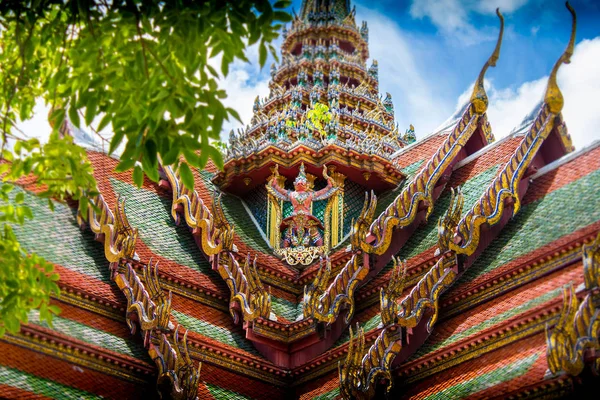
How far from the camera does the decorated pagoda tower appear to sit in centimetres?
1381

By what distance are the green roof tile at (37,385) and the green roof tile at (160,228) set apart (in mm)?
3789

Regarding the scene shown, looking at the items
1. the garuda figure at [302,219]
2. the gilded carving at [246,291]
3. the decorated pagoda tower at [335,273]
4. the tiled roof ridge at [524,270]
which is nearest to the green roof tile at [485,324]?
the decorated pagoda tower at [335,273]

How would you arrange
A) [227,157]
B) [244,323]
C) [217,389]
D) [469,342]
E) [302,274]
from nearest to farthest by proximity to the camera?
[469,342] → [217,389] → [244,323] → [302,274] → [227,157]

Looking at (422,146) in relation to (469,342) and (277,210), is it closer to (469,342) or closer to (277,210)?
(277,210)

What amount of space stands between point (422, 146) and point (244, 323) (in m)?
5.74

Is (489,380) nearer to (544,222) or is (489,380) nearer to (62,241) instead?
(544,222)

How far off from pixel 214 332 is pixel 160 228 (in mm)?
2616

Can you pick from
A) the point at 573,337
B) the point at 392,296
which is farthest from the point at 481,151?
the point at 573,337

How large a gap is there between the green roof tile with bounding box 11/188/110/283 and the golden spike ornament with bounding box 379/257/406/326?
A: 4.15m

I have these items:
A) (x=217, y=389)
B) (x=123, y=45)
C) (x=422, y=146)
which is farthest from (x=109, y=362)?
(x=422, y=146)

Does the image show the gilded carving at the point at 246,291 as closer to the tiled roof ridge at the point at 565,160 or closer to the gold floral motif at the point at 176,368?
the gold floral motif at the point at 176,368

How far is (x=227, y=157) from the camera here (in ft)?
65.9

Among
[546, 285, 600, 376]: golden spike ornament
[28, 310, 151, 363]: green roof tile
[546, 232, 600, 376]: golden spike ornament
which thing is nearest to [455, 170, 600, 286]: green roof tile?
[546, 232, 600, 376]: golden spike ornament

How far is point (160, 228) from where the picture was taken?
18.0m
